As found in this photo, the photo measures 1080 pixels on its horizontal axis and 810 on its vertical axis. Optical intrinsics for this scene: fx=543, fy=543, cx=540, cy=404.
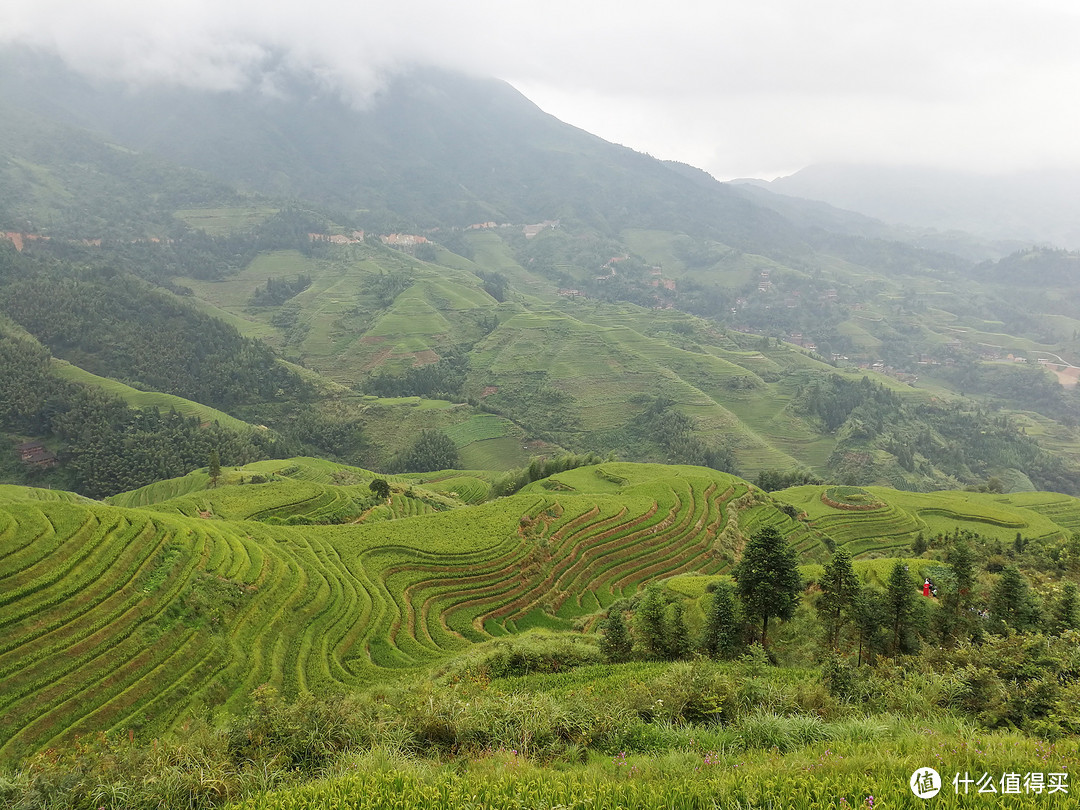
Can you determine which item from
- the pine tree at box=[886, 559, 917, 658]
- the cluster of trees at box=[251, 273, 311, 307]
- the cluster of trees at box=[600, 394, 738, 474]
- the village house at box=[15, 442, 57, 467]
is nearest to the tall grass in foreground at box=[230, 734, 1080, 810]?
the pine tree at box=[886, 559, 917, 658]

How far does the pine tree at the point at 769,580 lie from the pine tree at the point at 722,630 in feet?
3.48

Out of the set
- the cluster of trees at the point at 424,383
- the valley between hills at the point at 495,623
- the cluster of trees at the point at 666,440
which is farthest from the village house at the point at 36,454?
the cluster of trees at the point at 666,440

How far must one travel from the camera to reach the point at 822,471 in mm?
112750

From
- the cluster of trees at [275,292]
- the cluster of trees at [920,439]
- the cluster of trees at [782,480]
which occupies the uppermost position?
the cluster of trees at [275,292]

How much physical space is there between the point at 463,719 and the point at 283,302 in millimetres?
201320

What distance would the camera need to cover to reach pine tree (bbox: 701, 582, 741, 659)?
21.2 meters

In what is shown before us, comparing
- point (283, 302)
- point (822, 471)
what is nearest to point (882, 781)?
point (822, 471)

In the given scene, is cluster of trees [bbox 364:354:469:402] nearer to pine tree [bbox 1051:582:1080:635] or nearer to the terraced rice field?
the terraced rice field

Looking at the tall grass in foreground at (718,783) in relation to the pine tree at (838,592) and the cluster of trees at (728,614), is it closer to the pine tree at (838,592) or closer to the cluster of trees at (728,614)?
the cluster of trees at (728,614)

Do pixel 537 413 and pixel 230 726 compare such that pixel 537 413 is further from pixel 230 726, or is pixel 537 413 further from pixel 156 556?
pixel 230 726

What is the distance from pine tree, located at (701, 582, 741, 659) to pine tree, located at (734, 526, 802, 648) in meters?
1.06

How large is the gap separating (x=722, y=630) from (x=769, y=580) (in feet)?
9.00

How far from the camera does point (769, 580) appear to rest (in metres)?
21.7

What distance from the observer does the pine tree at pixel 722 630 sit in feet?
69.7
